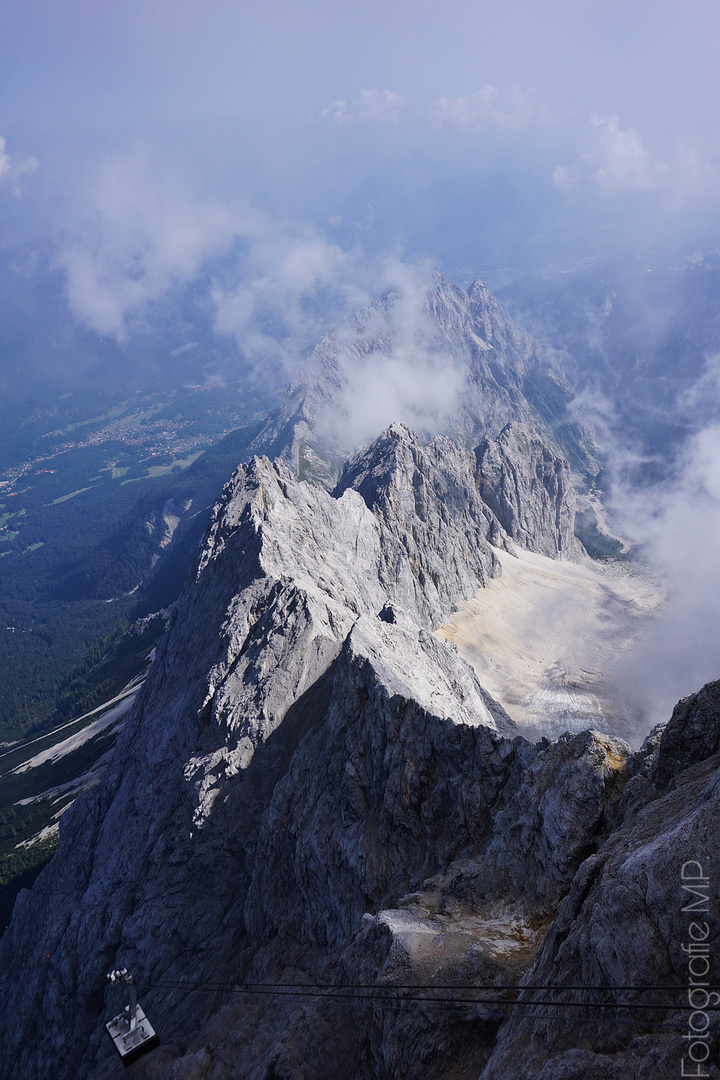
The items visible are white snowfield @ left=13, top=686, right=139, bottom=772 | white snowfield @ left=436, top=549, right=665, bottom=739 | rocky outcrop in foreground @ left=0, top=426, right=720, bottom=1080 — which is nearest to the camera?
rocky outcrop in foreground @ left=0, top=426, right=720, bottom=1080

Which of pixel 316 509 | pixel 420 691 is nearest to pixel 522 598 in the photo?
pixel 316 509

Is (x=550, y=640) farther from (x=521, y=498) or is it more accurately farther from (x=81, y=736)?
(x=81, y=736)

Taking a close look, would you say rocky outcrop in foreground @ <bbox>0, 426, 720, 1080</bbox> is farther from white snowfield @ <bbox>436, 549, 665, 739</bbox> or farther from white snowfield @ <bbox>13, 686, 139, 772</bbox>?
white snowfield @ <bbox>13, 686, 139, 772</bbox>

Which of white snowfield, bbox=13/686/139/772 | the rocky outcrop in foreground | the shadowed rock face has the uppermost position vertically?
the shadowed rock face

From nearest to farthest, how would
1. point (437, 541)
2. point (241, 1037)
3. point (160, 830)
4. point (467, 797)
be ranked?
1. point (241, 1037)
2. point (467, 797)
3. point (160, 830)
4. point (437, 541)

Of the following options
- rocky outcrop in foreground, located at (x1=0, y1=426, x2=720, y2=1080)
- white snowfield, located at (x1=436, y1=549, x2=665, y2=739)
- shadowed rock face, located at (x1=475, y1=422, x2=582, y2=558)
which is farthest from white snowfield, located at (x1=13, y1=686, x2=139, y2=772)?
shadowed rock face, located at (x1=475, y1=422, x2=582, y2=558)

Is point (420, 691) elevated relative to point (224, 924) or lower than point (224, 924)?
elevated

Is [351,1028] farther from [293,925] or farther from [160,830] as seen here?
[160,830]
